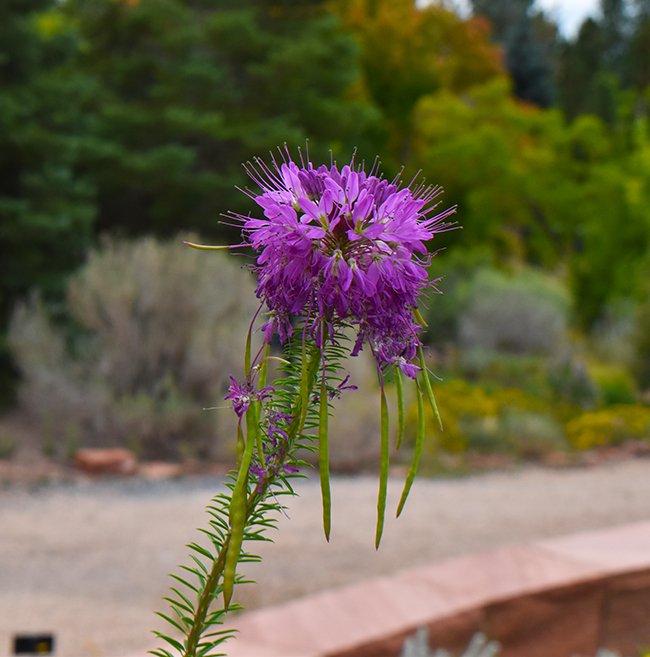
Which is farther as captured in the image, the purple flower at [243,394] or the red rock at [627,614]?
the red rock at [627,614]

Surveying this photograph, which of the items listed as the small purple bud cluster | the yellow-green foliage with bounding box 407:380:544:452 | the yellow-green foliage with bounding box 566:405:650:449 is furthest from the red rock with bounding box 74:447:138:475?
the small purple bud cluster

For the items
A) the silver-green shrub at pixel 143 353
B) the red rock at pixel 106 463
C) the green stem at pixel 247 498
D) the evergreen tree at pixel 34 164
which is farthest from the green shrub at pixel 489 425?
the green stem at pixel 247 498

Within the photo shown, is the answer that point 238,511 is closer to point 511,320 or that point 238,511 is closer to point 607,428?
point 607,428

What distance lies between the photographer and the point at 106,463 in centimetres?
661

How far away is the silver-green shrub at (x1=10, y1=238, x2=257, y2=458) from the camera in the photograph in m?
7.26

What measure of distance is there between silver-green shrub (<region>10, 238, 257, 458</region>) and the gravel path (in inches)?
36.5

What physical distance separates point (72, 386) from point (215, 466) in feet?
4.25

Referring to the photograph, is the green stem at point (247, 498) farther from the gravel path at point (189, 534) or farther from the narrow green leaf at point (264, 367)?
the gravel path at point (189, 534)

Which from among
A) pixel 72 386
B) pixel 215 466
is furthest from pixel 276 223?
pixel 72 386

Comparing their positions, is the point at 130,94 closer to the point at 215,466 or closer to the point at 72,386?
the point at 72,386

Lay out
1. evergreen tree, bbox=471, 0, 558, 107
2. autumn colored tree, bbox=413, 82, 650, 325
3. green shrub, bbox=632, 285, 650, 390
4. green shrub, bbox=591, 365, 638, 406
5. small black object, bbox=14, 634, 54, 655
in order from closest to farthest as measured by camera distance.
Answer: small black object, bbox=14, 634, 54, 655
green shrub, bbox=591, 365, 638, 406
green shrub, bbox=632, 285, 650, 390
autumn colored tree, bbox=413, 82, 650, 325
evergreen tree, bbox=471, 0, 558, 107

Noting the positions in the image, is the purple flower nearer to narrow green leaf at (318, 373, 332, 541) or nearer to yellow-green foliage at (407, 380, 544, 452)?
narrow green leaf at (318, 373, 332, 541)

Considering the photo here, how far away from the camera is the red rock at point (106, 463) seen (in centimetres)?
660

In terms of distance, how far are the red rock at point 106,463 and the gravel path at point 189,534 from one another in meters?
0.25
